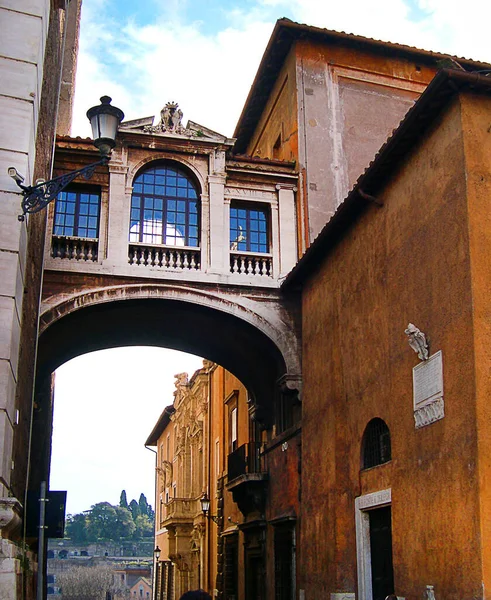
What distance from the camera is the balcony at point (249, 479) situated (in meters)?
19.1

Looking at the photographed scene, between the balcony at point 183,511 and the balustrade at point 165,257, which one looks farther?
the balcony at point 183,511

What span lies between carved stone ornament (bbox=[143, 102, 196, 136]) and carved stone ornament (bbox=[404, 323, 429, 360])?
357 inches

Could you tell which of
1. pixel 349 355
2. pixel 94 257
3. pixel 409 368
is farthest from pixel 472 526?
pixel 94 257

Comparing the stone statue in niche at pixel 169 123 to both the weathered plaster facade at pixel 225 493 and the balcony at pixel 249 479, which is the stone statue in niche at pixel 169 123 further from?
the balcony at pixel 249 479

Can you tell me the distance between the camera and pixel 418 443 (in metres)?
10.4

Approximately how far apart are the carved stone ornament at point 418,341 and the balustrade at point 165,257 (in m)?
7.18

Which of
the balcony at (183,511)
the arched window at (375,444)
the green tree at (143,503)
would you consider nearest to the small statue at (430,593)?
the arched window at (375,444)

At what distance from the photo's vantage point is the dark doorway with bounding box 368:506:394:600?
1155 centimetres

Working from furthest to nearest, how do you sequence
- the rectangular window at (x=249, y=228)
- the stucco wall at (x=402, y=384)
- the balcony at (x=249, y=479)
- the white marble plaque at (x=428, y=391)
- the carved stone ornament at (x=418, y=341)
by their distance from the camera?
the balcony at (x=249, y=479)
the rectangular window at (x=249, y=228)
the carved stone ornament at (x=418, y=341)
the white marble plaque at (x=428, y=391)
the stucco wall at (x=402, y=384)

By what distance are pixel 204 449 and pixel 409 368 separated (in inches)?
771

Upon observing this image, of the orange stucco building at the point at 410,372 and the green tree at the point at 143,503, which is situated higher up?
the green tree at the point at 143,503

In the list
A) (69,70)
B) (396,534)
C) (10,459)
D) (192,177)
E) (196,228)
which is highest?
(69,70)

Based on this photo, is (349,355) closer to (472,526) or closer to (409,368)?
(409,368)

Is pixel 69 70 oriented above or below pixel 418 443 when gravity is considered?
above
